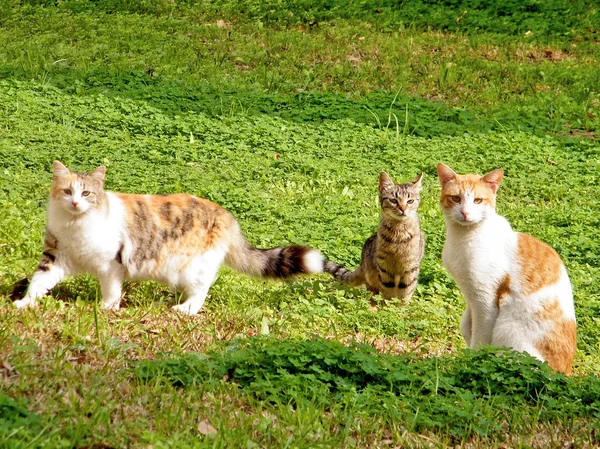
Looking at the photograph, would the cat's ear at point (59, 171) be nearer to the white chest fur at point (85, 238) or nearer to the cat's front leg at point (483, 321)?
the white chest fur at point (85, 238)

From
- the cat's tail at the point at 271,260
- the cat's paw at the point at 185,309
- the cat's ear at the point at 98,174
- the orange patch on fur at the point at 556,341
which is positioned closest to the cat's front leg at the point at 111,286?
the cat's paw at the point at 185,309

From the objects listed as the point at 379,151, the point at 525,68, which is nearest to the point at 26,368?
the point at 379,151

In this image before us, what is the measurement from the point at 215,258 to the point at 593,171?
6.12 m

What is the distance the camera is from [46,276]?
21.3 feet

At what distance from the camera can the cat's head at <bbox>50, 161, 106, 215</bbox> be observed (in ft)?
21.3

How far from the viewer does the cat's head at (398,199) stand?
7.66 meters

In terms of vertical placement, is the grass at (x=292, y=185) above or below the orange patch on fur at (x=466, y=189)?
below

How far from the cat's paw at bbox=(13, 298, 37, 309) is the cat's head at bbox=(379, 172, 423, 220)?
9.95 ft

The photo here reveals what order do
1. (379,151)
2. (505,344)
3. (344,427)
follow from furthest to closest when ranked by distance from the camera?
(379,151), (505,344), (344,427)

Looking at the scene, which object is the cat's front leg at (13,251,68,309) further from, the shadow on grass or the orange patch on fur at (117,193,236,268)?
the shadow on grass

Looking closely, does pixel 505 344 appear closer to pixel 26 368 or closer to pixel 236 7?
pixel 26 368

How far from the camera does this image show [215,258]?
7.07 metres

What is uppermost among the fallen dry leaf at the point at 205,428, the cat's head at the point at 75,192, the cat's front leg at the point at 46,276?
the cat's head at the point at 75,192

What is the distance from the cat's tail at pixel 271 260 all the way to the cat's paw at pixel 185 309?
1.89ft
